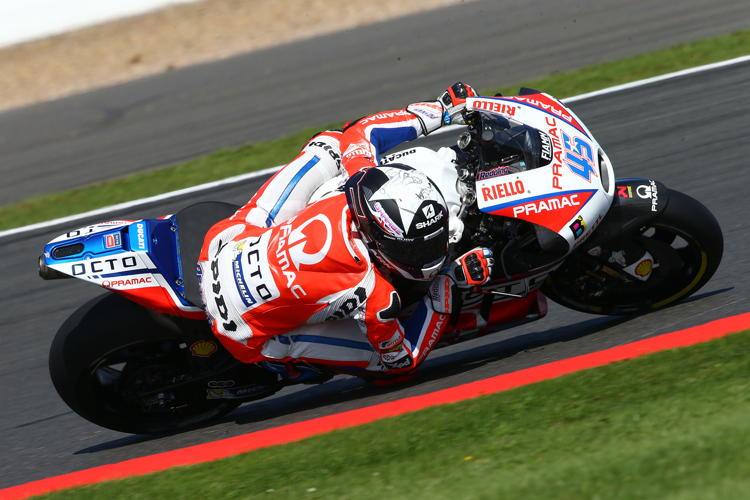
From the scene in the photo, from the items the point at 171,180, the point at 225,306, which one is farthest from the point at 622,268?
the point at 171,180

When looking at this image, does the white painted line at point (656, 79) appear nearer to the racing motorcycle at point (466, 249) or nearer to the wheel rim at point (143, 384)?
the racing motorcycle at point (466, 249)

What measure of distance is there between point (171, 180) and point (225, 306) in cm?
528

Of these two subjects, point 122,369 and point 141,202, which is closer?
point 122,369

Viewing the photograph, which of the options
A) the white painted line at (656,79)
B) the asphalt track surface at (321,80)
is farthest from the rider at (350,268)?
the asphalt track surface at (321,80)

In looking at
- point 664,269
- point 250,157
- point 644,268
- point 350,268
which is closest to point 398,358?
point 350,268

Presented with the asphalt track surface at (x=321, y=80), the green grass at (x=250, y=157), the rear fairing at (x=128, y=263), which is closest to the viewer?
the rear fairing at (x=128, y=263)

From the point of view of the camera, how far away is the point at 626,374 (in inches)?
144

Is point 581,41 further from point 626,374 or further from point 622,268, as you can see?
point 626,374

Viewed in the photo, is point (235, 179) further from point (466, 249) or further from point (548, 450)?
point (548, 450)

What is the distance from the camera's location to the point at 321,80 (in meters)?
11.2

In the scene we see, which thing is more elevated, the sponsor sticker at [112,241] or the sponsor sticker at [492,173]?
the sponsor sticker at [112,241]

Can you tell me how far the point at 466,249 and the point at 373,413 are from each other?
98 cm

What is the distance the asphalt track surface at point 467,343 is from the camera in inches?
170

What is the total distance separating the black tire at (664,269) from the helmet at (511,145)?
0.66m
